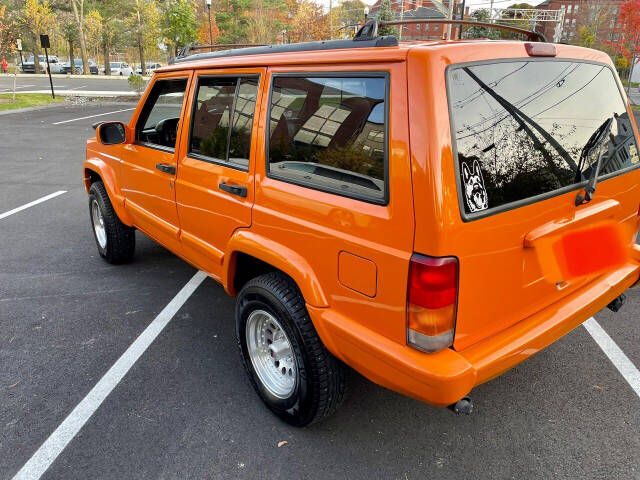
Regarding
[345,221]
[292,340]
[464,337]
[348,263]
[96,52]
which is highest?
[96,52]

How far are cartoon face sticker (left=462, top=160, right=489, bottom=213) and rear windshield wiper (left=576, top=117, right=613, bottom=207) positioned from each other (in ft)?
2.22

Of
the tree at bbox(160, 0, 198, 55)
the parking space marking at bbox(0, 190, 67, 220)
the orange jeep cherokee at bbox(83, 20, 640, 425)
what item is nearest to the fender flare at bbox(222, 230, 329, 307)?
the orange jeep cherokee at bbox(83, 20, 640, 425)

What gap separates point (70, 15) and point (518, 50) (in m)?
57.0

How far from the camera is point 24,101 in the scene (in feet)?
68.0

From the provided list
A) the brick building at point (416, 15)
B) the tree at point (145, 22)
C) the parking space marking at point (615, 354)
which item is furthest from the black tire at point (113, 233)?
the tree at point (145, 22)

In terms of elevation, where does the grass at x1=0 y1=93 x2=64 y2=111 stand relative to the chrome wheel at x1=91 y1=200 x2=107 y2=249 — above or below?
above

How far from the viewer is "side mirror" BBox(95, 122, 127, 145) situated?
375cm

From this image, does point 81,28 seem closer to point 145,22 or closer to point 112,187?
point 145,22

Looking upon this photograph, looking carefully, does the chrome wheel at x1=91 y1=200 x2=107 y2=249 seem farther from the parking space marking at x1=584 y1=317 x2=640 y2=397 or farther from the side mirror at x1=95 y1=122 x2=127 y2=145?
the parking space marking at x1=584 y1=317 x2=640 y2=397

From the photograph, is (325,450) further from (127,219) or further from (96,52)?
(96,52)

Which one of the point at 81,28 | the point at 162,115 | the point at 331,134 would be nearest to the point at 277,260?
the point at 331,134

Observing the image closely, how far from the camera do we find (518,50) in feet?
6.81

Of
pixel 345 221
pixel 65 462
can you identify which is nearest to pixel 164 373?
pixel 65 462

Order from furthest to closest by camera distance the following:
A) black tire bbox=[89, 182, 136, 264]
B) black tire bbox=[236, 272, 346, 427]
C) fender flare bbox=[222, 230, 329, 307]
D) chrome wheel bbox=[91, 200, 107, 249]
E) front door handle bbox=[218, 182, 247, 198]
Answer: chrome wheel bbox=[91, 200, 107, 249] < black tire bbox=[89, 182, 136, 264] < front door handle bbox=[218, 182, 247, 198] < black tire bbox=[236, 272, 346, 427] < fender flare bbox=[222, 230, 329, 307]
